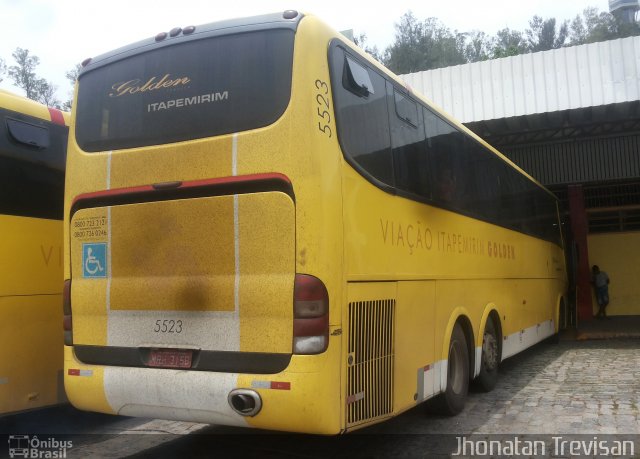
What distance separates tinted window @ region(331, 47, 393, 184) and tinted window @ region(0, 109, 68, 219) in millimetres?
3305

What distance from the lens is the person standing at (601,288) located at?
19000 mm

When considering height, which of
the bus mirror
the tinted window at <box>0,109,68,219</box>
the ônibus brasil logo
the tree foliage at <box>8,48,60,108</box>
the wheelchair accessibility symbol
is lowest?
the ônibus brasil logo

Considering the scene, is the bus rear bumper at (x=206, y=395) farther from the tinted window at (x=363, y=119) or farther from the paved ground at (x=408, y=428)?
the tinted window at (x=363, y=119)

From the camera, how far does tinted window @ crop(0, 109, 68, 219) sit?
223 inches

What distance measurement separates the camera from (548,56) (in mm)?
12977

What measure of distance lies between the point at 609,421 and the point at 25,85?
85435 mm

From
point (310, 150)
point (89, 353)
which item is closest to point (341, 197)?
point (310, 150)

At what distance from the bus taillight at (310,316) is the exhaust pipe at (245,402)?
0.42m

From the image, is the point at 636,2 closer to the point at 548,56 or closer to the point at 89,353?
the point at 548,56

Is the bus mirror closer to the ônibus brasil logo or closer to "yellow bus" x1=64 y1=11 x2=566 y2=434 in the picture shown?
"yellow bus" x1=64 y1=11 x2=566 y2=434

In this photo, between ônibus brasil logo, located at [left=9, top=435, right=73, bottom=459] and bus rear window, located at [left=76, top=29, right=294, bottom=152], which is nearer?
bus rear window, located at [left=76, top=29, right=294, bottom=152]

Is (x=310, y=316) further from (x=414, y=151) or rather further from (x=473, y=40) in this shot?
(x=473, y=40)

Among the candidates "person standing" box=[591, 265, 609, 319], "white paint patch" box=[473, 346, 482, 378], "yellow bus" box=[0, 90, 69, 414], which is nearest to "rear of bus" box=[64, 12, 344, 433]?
"yellow bus" box=[0, 90, 69, 414]

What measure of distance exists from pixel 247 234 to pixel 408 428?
10.4 ft
